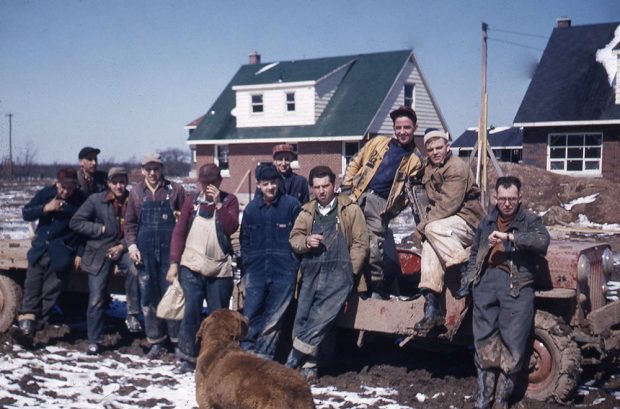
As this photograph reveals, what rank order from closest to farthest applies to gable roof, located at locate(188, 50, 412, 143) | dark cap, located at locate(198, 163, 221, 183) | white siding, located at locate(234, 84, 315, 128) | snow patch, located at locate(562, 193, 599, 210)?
dark cap, located at locate(198, 163, 221, 183), snow patch, located at locate(562, 193, 599, 210), gable roof, located at locate(188, 50, 412, 143), white siding, located at locate(234, 84, 315, 128)

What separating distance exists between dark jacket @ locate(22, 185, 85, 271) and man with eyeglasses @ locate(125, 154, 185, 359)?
0.88 m

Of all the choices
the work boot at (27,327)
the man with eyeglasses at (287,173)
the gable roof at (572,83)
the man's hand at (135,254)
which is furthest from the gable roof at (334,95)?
the man's hand at (135,254)

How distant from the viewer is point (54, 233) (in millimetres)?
7277

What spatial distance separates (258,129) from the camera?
32.7 m

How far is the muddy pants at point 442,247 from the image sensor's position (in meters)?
5.55

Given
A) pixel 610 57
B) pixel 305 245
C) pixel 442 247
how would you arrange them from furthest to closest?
pixel 610 57
pixel 305 245
pixel 442 247

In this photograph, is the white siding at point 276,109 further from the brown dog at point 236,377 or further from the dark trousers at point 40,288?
the brown dog at point 236,377

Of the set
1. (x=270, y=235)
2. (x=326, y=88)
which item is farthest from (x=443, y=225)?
(x=326, y=88)

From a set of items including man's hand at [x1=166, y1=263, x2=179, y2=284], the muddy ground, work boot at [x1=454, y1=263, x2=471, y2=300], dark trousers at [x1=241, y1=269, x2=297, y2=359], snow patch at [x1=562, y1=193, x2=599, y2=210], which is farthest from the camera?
snow patch at [x1=562, y1=193, x2=599, y2=210]

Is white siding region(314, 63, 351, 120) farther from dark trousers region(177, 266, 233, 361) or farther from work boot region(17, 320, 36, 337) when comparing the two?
dark trousers region(177, 266, 233, 361)

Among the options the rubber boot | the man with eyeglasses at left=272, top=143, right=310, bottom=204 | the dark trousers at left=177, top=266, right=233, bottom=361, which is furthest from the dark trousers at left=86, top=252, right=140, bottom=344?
the rubber boot

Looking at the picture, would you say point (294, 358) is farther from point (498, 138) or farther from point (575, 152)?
point (498, 138)

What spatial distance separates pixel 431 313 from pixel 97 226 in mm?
3713

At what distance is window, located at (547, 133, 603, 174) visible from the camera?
25141 mm
